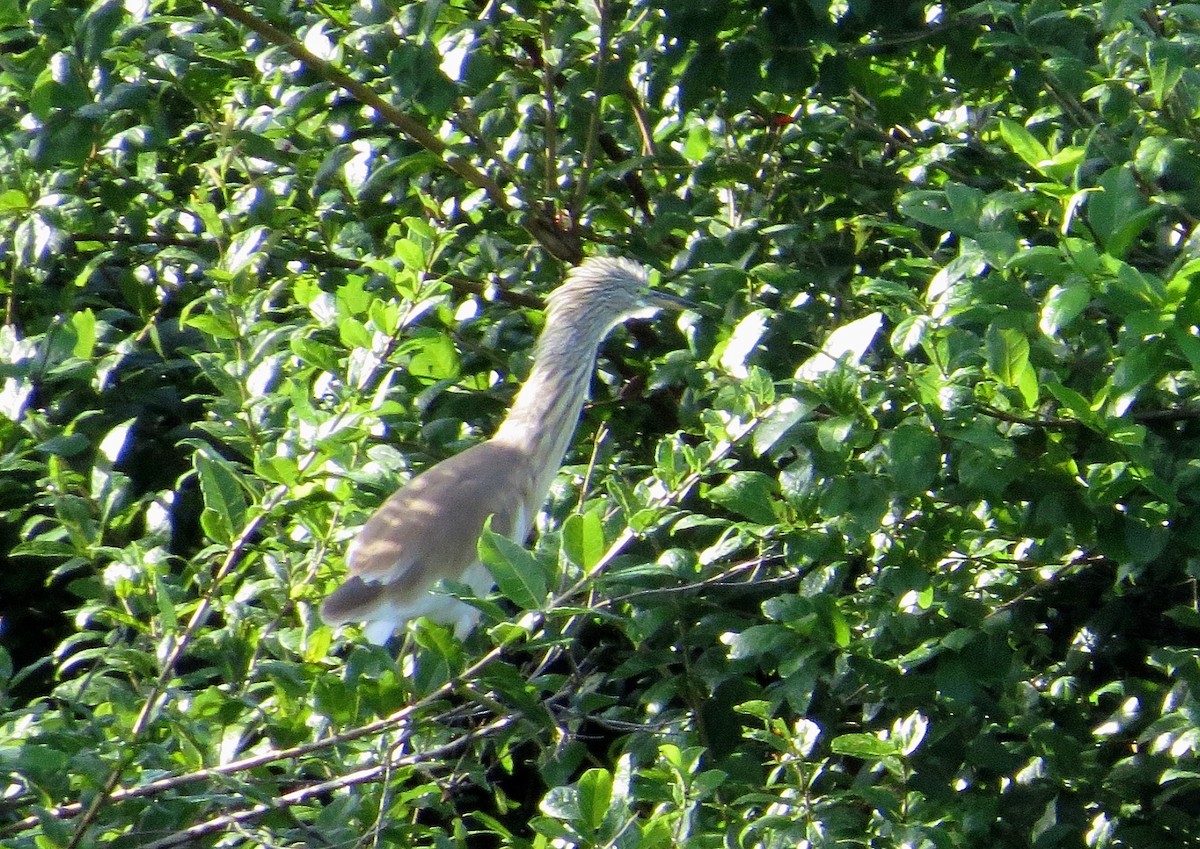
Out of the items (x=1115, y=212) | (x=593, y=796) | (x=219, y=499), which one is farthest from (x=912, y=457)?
(x=219, y=499)

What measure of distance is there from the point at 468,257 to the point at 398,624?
953 millimetres

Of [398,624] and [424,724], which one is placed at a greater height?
[424,724]

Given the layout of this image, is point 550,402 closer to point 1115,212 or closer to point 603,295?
point 603,295

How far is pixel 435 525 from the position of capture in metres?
2.97

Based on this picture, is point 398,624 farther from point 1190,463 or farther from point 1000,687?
point 1190,463

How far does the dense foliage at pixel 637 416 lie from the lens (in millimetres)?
2109

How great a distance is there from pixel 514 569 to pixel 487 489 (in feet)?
4.00

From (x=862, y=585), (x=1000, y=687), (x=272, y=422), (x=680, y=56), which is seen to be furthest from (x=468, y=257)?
(x=1000, y=687)

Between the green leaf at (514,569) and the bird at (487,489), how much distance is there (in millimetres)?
667

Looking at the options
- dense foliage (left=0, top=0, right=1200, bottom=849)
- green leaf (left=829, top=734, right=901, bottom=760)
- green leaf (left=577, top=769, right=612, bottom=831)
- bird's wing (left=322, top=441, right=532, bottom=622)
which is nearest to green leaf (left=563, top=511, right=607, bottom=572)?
dense foliage (left=0, top=0, right=1200, bottom=849)

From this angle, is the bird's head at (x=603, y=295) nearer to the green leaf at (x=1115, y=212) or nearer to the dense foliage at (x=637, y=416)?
the dense foliage at (x=637, y=416)

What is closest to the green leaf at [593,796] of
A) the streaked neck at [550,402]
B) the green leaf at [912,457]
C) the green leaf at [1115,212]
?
the green leaf at [912,457]

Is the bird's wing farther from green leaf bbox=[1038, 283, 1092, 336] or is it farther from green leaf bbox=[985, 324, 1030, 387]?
green leaf bbox=[1038, 283, 1092, 336]

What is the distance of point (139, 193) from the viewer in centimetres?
346
